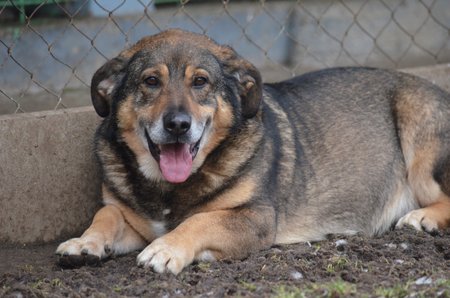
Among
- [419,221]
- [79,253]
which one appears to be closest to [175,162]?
[79,253]

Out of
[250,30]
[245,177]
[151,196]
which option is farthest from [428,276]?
[250,30]

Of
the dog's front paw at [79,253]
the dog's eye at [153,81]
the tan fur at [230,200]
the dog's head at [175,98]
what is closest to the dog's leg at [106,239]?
the dog's front paw at [79,253]

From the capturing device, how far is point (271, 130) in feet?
17.7

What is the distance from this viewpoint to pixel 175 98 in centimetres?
474

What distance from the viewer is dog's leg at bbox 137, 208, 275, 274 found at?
4.56 metres

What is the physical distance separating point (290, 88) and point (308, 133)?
1.18 ft

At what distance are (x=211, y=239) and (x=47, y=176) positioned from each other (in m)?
1.32

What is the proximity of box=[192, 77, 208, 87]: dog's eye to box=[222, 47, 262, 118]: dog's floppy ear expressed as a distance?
226 millimetres

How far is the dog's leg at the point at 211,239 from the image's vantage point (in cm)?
456

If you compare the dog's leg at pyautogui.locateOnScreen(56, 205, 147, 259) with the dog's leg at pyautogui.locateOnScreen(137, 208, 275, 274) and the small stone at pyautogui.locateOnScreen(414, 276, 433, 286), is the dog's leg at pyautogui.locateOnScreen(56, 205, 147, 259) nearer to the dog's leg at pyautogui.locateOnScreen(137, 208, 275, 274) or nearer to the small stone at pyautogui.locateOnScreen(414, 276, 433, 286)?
the dog's leg at pyautogui.locateOnScreen(137, 208, 275, 274)

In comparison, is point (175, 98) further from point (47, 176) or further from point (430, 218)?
point (430, 218)

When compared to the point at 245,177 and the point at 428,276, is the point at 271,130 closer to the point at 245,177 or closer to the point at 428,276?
the point at 245,177

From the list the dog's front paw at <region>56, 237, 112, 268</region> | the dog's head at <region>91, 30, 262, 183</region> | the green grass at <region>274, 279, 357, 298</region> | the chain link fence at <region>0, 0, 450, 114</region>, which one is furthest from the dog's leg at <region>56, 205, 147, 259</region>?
the chain link fence at <region>0, 0, 450, 114</region>

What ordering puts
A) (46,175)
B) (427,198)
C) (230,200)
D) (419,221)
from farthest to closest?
(427,198) → (419,221) → (46,175) → (230,200)
